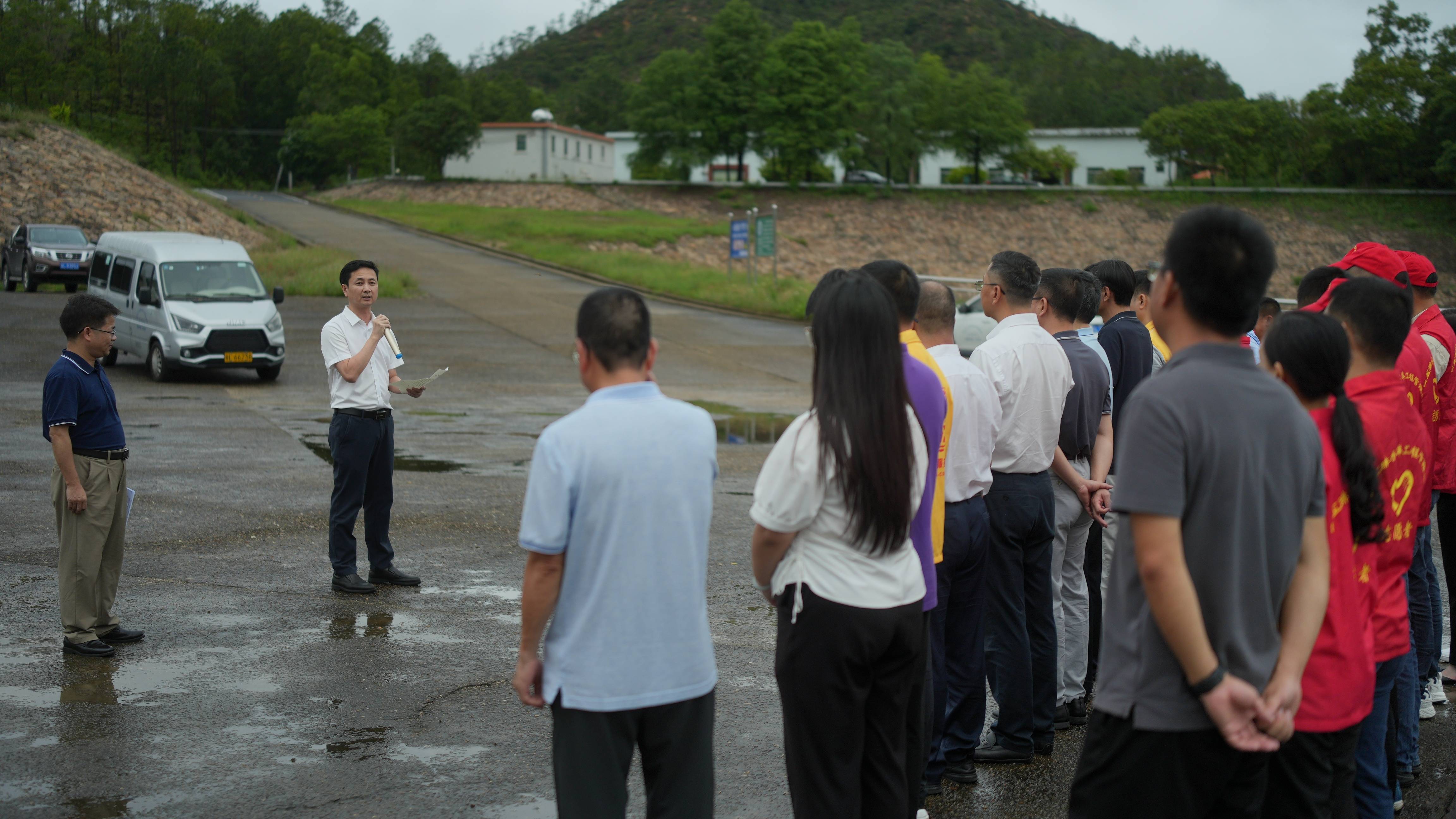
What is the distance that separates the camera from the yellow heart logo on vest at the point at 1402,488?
11.9ft

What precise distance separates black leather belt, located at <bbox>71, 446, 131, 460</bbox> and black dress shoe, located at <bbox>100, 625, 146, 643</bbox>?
95 cm

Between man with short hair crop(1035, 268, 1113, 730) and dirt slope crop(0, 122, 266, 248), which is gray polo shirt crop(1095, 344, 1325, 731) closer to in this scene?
man with short hair crop(1035, 268, 1113, 730)

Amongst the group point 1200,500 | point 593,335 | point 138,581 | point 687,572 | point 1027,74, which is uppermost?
point 1027,74

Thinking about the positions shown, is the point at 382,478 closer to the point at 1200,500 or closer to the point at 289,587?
the point at 289,587

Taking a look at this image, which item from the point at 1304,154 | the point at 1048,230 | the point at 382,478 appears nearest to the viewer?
the point at 382,478

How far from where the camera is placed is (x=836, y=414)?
318cm

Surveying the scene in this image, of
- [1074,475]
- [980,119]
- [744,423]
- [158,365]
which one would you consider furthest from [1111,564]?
[980,119]

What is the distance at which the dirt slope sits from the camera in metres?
36.3

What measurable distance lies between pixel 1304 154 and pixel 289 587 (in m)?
75.5

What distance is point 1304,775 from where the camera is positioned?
9.50 ft

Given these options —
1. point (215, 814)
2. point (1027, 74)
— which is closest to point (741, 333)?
point (215, 814)

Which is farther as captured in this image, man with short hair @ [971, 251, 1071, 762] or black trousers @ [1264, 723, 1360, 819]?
man with short hair @ [971, 251, 1071, 762]

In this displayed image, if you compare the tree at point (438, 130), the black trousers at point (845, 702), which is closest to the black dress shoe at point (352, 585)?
the black trousers at point (845, 702)

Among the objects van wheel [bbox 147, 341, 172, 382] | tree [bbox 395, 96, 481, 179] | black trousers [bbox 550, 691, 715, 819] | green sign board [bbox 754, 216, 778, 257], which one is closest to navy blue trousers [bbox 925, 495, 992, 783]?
black trousers [bbox 550, 691, 715, 819]
